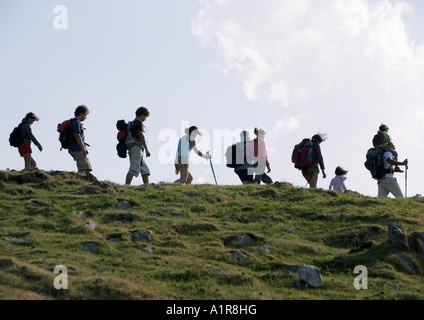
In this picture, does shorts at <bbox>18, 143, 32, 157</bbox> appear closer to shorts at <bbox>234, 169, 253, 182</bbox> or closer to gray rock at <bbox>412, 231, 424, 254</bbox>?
shorts at <bbox>234, 169, 253, 182</bbox>

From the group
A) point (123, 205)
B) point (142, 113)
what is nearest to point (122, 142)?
point (142, 113)

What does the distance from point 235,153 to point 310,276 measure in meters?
11.3

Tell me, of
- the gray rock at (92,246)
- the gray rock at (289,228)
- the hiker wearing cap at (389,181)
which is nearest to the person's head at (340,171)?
the hiker wearing cap at (389,181)

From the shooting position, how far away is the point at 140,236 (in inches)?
750

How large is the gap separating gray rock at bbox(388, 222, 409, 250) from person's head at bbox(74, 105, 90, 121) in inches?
421

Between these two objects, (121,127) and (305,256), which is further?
(121,127)

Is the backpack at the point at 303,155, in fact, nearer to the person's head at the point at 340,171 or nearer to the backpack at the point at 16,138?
the person's head at the point at 340,171

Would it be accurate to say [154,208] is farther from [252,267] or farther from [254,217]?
[252,267]

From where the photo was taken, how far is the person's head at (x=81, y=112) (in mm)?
24328

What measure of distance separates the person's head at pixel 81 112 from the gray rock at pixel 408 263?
11.3 metres

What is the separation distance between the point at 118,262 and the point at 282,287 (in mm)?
3661

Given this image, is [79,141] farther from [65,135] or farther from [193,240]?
[193,240]

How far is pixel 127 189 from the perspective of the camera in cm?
2489
